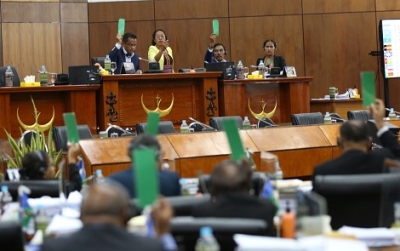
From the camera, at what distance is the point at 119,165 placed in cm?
685

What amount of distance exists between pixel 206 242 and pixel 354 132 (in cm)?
166

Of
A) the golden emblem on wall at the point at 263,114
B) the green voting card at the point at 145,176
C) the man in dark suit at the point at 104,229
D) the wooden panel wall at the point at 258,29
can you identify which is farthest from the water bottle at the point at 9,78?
the man in dark suit at the point at 104,229

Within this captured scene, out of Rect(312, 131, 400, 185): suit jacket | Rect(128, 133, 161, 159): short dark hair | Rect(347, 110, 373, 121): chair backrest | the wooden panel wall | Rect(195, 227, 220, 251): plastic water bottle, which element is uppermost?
the wooden panel wall

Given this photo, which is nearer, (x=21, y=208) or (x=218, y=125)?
(x=21, y=208)

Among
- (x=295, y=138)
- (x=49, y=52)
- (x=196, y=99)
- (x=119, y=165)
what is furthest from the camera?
(x=49, y=52)

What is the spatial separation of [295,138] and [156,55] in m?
2.65

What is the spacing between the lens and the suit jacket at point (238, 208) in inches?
120

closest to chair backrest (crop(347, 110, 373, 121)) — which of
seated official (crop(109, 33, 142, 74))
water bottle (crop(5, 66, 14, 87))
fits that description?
seated official (crop(109, 33, 142, 74))

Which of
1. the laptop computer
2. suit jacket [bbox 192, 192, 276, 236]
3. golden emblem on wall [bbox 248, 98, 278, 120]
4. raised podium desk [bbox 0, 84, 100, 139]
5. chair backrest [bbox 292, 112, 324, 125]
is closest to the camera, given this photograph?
suit jacket [bbox 192, 192, 276, 236]

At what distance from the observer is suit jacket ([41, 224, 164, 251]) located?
2.32 meters

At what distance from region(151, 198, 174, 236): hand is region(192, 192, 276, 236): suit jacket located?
52cm

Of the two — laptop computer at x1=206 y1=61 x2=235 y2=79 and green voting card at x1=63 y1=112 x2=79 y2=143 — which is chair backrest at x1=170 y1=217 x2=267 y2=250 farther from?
laptop computer at x1=206 y1=61 x2=235 y2=79

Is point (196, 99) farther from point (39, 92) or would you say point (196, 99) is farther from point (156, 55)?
A: point (39, 92)

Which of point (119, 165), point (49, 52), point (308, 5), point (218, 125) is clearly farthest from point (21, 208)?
point (308, 5)
